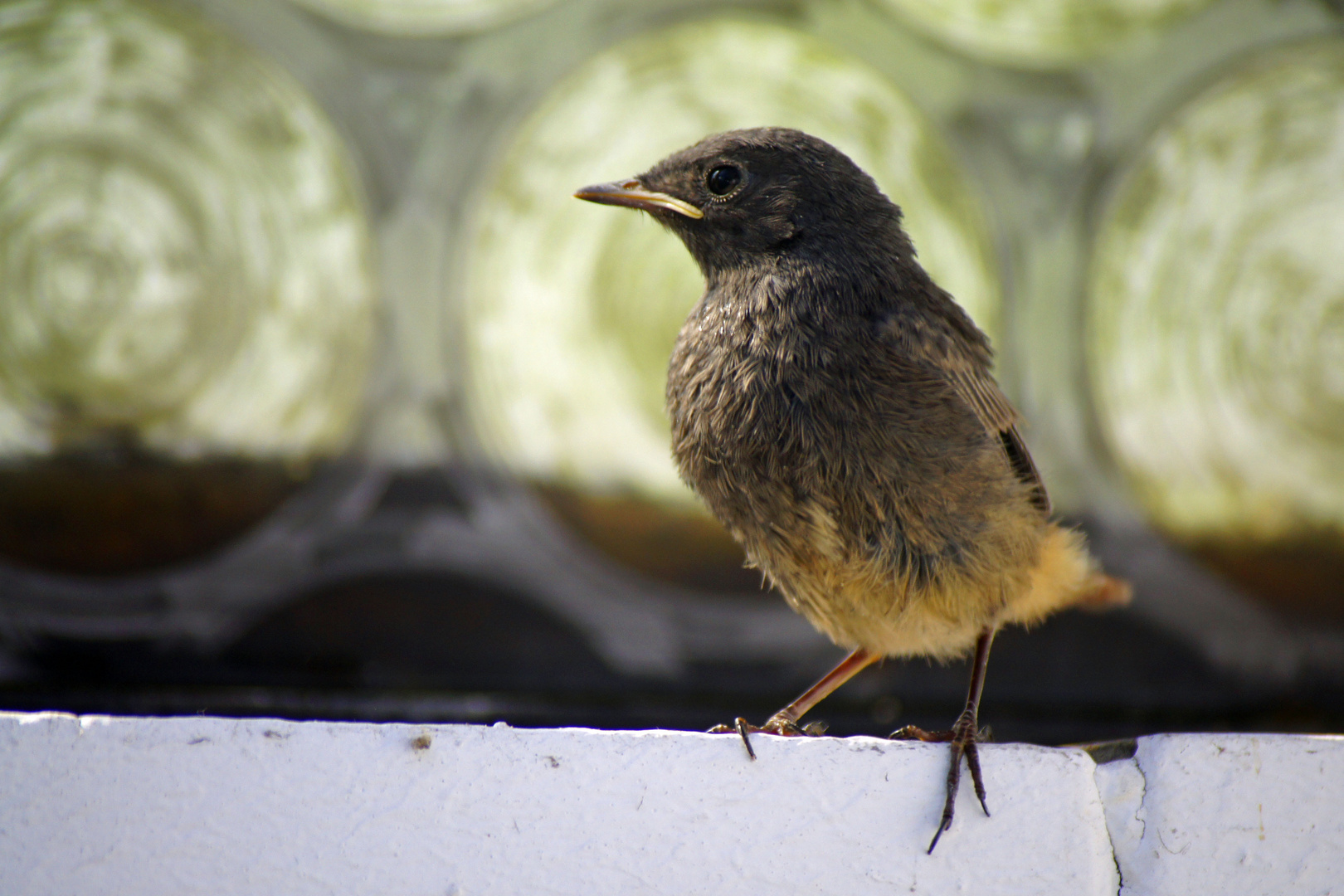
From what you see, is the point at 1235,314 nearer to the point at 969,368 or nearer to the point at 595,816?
the point at 969,368

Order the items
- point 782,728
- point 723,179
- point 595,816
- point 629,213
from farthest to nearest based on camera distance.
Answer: point 629,213 < point 723,179 < point 782,728 < point 595,816

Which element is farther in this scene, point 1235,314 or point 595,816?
point 1235,314

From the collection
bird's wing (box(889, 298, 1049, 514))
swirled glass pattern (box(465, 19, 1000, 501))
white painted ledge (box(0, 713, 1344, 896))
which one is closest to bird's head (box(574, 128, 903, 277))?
bird's wing (box(889, 298, 1049, 514))

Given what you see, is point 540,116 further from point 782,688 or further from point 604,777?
point 604,777

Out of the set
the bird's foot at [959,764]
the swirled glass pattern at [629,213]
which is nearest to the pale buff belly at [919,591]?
the bird's foot at [959,764]

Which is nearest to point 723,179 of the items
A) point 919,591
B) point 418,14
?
point 919,591

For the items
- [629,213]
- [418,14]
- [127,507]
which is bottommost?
[127,507]

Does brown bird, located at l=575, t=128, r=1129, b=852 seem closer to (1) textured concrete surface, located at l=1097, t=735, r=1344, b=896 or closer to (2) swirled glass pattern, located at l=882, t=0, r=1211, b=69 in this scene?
(1) textured concrete surface, located at l=1097, t=735, r=1344, b=896

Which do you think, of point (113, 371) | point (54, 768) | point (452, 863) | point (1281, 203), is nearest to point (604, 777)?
point (452, 863)
